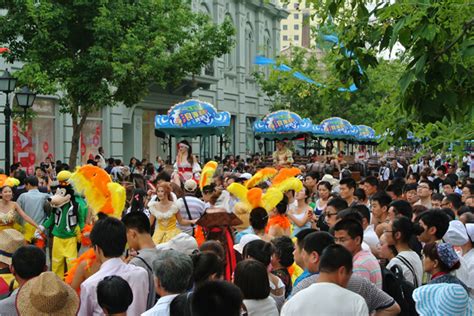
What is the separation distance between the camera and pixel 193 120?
21.0m

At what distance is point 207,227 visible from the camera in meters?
8.41

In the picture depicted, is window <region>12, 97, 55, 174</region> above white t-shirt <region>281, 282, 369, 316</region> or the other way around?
above

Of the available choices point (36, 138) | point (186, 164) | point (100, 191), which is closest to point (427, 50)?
point (100, 191)

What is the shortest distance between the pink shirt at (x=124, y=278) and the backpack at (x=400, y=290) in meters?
1.84

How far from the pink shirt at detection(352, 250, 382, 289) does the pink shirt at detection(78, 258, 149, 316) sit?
161 cm

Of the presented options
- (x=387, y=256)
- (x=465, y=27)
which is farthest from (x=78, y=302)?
(x=465, y=27)

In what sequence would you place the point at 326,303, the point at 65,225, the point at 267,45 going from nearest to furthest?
1. the point at 326,303
2. the point at 65,225
3. the point at 267,45

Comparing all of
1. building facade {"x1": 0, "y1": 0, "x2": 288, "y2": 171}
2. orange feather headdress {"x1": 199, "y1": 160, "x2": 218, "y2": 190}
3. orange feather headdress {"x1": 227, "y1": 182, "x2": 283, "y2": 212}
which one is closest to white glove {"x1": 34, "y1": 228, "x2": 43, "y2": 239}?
orange feather headdress {"x1": 199, "y1": 160, "x2": 218, "y2": 190}

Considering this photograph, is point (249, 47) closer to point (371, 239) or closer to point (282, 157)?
point (282, 157)

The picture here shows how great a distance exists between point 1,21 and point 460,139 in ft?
47.0

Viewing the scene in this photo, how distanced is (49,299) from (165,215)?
501 centimetres

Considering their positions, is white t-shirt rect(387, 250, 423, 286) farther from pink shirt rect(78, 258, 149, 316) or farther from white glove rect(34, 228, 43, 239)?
white glove rect(34, 228, 43, 239)

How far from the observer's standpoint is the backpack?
565 cm

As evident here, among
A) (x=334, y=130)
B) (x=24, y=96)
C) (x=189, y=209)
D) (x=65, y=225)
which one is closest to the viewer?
(x=189, y=209)
